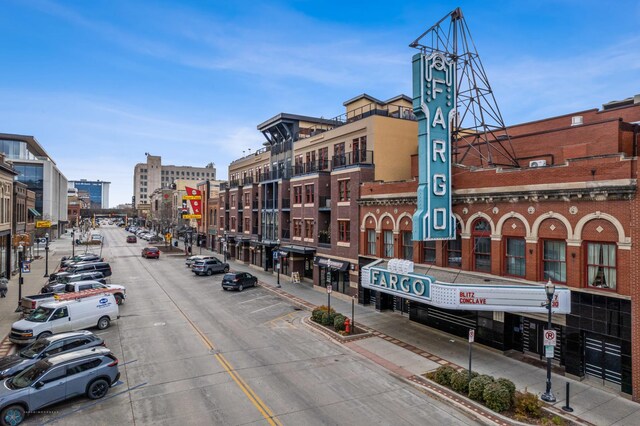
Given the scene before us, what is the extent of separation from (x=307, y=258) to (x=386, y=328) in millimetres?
17427

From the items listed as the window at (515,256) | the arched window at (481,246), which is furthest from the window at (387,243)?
the window at (515,256)

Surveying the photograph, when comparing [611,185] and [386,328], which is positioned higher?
[611,185]

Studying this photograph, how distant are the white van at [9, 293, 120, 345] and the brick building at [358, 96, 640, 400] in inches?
746

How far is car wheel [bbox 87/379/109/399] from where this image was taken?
14.2m

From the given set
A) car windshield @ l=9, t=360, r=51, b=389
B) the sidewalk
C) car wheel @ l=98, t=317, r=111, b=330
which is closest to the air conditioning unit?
the sidewalk

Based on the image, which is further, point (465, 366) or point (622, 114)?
point (622, 114)

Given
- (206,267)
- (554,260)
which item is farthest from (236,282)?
(554,260)

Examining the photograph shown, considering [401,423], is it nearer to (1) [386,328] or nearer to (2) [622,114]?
(1) [386,328]

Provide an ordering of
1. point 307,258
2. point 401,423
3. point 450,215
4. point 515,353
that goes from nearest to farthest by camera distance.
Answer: point 401,423 < point 515,353 < point 450,215 < point 307,258

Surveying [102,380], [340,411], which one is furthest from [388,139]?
[102,380]

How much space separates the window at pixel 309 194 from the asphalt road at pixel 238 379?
42.4 ft

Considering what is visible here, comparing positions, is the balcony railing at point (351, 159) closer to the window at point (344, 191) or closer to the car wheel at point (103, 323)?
the window at point (344, 191)

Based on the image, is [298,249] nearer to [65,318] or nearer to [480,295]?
[65,318]

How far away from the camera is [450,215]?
22.1 m
